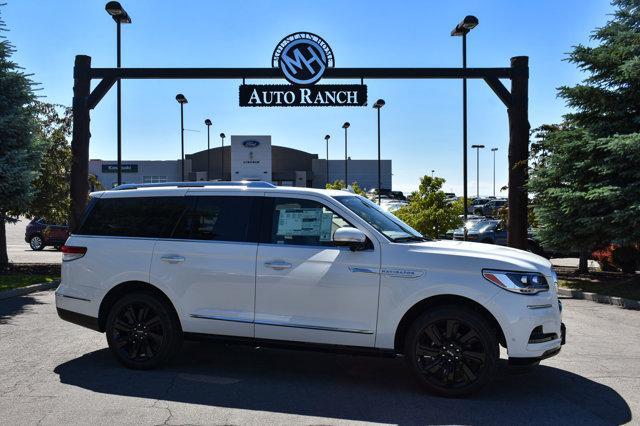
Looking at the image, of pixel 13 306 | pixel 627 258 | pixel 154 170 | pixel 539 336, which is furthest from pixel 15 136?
pixel 154 170

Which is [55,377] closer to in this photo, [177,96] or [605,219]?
[605,219]

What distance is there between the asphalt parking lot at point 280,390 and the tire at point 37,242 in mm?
20185

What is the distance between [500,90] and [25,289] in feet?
38.9

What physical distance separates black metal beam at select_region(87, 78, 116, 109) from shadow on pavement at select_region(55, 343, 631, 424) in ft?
33.5

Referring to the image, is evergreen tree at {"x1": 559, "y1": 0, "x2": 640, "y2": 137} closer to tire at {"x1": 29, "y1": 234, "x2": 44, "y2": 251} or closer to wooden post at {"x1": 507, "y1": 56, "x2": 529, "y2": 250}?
wooden post at {"x1": 507, "y1": 56, "x2": 529, "y2": 250}

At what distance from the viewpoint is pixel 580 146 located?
13992 mm

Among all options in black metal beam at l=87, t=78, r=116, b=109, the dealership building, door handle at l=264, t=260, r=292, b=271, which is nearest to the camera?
door handle at l=264, t=260, r=292, b=271

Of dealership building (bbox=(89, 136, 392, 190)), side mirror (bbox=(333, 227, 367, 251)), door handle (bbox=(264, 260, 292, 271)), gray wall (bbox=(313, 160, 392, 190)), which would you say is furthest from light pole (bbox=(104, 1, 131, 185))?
gray wall (bbox=(313, 160, 392, 190))

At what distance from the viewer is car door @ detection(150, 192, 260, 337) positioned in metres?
6.01

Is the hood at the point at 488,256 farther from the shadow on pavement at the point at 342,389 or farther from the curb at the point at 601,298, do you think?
the curb at the point at 601,298

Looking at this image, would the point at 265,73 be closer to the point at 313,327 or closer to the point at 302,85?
the point at 302,85

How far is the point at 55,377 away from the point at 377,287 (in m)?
3.29

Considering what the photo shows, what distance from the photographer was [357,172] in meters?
71.6

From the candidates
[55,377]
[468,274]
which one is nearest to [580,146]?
[468,274]
